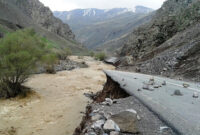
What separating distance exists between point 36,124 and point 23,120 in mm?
1010

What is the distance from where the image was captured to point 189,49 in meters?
13.9

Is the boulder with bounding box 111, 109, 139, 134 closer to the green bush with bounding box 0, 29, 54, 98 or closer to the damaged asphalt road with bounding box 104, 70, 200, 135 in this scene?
the damaged asphalt road with bounding box 104, 70, 200, 135

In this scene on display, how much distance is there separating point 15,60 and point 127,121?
12.3 meters

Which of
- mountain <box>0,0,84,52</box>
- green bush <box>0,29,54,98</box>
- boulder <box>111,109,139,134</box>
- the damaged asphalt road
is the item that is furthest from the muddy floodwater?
mountain <box>0,0,84,52</box>

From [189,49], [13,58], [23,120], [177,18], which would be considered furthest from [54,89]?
[177,18]

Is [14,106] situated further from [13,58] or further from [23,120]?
[13,58]

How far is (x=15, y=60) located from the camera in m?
13.6

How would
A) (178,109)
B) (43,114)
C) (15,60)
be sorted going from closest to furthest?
(178,109) < (43,114) < (15,60)

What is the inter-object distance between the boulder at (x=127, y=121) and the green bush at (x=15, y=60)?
1165 centimetres

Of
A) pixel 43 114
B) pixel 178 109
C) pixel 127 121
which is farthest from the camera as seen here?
pixel 43 114

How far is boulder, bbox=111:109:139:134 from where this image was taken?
3654 millimetres

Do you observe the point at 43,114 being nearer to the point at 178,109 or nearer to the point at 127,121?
the point at 127,121

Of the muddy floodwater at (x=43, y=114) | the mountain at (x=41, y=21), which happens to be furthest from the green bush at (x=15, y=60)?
the mountain at (x=41, y=21)

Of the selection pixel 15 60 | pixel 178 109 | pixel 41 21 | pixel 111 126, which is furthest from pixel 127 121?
pixel 41 21
